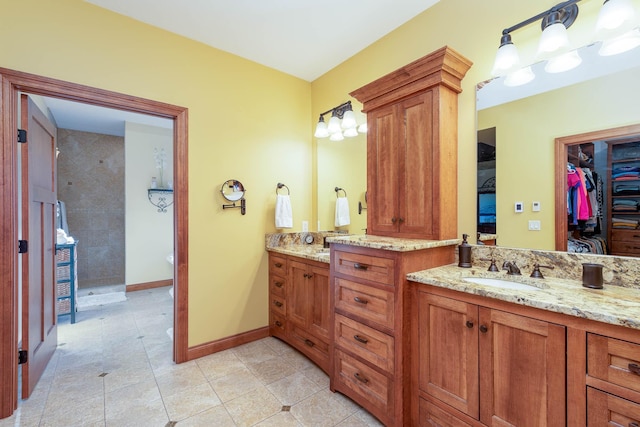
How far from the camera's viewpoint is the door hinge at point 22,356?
1.93 m

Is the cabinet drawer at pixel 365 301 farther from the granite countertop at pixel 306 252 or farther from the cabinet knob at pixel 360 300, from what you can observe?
the granite countertop at pixel 306 252

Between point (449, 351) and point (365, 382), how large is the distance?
612 millimetres

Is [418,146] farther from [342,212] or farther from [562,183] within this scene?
[342,212]

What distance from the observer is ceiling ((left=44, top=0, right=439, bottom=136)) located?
6.89 ft

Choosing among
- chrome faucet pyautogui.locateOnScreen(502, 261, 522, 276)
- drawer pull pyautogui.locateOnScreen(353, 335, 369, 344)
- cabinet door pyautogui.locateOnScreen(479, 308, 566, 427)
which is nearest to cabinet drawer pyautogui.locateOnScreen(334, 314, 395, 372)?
drawer pull pyautogui.locateOnScreen(353, 335, 369, 344)

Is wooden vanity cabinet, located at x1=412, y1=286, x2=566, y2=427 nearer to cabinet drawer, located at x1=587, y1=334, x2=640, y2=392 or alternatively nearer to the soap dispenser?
cabinet drawer, located at x1=587, y1=334, x2=640, y2=392

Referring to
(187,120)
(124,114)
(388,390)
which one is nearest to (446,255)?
(388,390)

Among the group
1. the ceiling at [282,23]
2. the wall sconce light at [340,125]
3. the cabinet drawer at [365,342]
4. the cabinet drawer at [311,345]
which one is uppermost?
the ceiling at [282,23]

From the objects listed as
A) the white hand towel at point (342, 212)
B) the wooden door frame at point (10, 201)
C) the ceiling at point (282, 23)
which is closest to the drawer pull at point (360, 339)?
the white hand towel at point (342, 212)

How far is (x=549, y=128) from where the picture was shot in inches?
63.6

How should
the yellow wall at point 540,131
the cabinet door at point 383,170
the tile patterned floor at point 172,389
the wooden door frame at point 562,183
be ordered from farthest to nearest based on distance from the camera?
the cabinet door at point 383,170 → the tile patterned floor at point 172,389 → the wooden door frame at point 562,183 → the yellow wall at point 540,131

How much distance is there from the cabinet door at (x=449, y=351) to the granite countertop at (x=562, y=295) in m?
0.10

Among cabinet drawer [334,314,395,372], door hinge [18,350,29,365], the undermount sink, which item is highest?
the undermount sink

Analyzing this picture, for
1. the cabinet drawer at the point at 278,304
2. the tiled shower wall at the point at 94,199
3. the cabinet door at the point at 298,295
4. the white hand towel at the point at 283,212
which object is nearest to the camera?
the cabinet door at the point at 298,295
